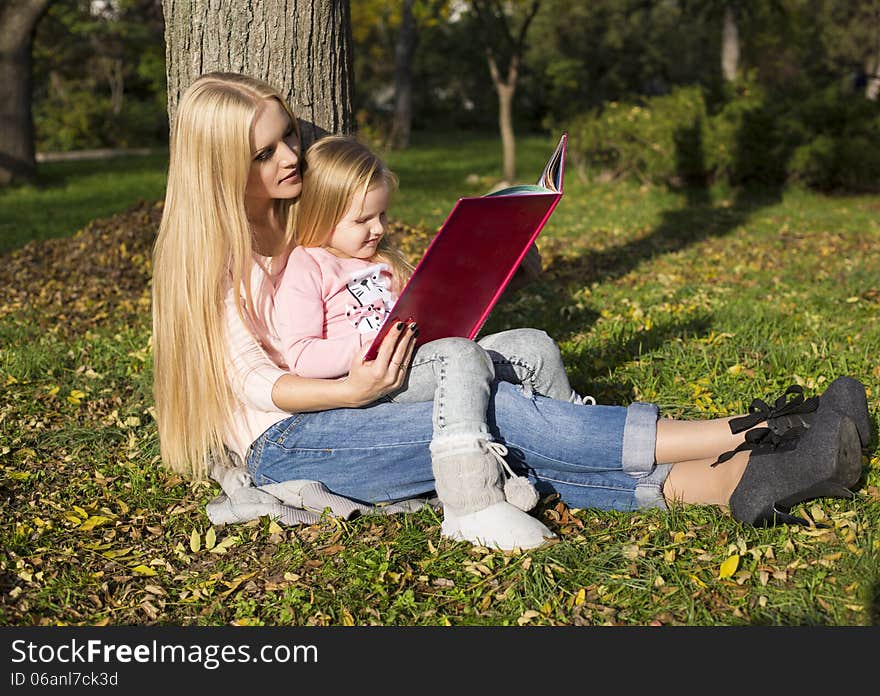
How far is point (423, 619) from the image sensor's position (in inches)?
96.8

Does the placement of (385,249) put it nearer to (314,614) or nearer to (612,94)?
(314,614)

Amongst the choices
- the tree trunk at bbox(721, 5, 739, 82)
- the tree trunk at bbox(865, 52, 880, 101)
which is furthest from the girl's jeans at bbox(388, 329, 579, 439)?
the tree trunk at bbox(865, 52, 880, 101)

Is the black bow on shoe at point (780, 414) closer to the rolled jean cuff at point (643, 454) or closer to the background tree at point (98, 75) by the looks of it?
the rolled jean cuff at point (643, 454)

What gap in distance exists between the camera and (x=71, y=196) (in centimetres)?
1174

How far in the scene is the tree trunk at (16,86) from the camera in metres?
11.2

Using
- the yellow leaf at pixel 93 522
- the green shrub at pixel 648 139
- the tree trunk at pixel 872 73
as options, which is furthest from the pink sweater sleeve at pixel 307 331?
the tree trunk at pixel 872 73

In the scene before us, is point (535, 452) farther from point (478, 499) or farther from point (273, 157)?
point (273, 157)

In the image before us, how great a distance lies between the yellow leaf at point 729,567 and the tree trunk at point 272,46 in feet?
8.03

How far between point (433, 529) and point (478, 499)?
1.11 ft

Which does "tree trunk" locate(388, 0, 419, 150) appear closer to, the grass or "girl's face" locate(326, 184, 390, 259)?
the grass

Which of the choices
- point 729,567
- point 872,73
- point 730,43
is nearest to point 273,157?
point 729,567

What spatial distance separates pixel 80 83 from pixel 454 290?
22.1m

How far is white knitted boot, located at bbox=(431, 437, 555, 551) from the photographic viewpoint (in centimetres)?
259

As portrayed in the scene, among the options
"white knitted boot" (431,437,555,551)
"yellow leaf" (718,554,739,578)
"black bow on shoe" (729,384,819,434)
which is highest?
"black bow on shoe" (729,384,819,434)
